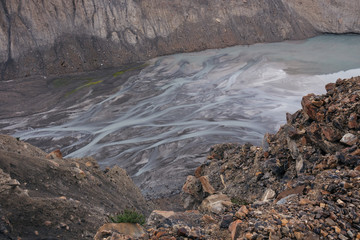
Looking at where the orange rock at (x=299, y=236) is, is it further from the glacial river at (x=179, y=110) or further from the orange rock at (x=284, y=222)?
the glacial river at (x=179, y=110)

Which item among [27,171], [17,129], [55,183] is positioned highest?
[27,171]

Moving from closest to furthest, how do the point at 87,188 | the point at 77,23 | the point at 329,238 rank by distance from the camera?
the point at 329,238 < the point at 87,188 < the point at 77,23

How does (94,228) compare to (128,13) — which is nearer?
(94,228)

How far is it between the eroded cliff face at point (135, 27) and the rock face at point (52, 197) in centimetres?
3165

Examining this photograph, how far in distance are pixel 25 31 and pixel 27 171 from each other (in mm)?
37258

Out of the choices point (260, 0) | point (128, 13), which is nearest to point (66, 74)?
point (128, 13)

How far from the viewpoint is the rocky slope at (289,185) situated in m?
5.18

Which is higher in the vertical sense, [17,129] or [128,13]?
[128,13]

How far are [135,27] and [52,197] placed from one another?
1606 inches

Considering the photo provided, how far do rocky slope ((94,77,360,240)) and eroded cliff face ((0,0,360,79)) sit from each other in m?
32.2

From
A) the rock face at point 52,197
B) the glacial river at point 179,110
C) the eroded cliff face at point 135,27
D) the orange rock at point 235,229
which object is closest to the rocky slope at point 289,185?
the orange rock at point 235,229

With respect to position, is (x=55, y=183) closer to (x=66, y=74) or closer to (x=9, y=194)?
(x=9, y=194)

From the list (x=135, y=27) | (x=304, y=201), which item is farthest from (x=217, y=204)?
(x=135, y=27)

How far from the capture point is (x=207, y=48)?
4697 cm
